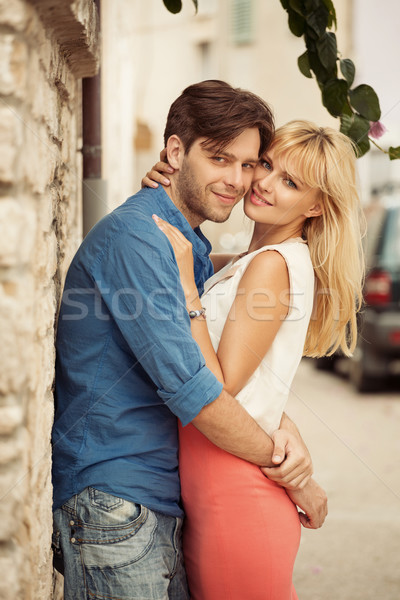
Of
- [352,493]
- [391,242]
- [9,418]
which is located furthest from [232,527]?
[391,242]

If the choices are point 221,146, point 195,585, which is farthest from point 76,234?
point 195,585

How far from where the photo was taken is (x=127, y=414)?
78.3 inches

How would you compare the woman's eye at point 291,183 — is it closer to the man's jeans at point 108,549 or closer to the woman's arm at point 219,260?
the woman's arm at point 219,260

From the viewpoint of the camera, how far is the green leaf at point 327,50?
2596mm

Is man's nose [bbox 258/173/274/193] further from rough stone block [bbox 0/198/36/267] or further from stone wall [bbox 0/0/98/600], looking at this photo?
rough stone block [bbox 0/198/36/267]

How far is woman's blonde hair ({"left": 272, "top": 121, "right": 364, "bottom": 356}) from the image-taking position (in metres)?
2.44

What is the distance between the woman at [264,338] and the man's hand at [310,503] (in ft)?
0.06

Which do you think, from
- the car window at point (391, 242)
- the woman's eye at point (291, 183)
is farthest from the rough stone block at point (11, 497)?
the car window at point (391, 242)

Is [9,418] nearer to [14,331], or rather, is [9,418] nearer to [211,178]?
[14,331]

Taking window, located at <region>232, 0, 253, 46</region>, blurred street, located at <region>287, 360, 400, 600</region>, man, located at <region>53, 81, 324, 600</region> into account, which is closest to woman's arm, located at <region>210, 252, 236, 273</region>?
man, located at <region>53, 81, 324, 600</region>

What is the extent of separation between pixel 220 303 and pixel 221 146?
0.55 metres

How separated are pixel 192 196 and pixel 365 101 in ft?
2.81

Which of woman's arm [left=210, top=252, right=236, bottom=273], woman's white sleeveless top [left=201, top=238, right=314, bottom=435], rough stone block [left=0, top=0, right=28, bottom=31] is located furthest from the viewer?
woman's arm [left=210, top=252, right=236, bottom=273]

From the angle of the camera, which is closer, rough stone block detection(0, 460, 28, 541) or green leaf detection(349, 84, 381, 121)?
rough stone block detection(0, 460, 28, 541)
